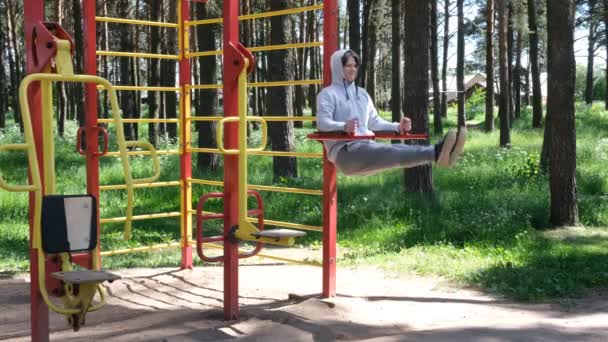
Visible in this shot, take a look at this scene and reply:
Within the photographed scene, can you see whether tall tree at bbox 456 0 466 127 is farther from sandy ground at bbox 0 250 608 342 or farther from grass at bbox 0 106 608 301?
sandy ground at bbox 0 250 608 342

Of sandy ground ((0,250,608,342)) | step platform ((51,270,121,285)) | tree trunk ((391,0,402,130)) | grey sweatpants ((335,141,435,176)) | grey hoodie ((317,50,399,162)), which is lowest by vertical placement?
sandy ground ((0,250,608,342))

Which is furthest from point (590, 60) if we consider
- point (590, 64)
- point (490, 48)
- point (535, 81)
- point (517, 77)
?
point (490, 48)

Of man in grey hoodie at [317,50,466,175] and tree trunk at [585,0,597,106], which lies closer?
man in grey hoodie at [317,50,466,175]

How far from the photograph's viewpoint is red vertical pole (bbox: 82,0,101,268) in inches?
246

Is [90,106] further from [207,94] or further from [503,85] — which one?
[503,85]

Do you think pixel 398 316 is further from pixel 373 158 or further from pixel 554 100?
pixel 554 100

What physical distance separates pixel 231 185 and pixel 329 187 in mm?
885

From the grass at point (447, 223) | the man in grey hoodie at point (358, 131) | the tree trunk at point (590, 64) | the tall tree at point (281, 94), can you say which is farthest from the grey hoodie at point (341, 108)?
the tree trunk at point (590, 64)

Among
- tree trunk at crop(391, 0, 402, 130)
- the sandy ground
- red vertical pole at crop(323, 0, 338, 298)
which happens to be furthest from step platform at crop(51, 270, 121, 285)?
tree trunk at crop(391, 0, 402, 130)

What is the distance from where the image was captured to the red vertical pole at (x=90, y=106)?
6.24 m

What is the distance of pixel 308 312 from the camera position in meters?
6.04

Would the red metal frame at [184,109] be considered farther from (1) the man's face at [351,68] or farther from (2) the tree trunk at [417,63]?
(2) the tree trunk at [417,63]

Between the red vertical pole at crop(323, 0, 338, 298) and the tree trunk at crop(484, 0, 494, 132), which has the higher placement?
the tree trunk at crop(484, 0, 494, 132)

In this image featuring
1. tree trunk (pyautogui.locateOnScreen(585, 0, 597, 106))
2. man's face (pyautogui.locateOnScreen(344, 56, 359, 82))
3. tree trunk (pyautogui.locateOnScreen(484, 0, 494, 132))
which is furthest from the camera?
tree trunk (pyautogui.locateOnScreen(585, 0, 597, 106))
